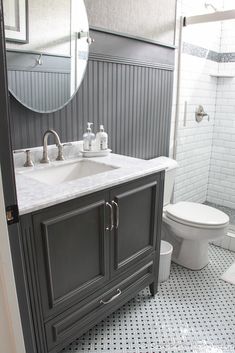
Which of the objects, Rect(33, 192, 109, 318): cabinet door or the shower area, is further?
the shower area

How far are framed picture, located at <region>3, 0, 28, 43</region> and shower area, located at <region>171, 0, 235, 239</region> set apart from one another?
4.60 feet

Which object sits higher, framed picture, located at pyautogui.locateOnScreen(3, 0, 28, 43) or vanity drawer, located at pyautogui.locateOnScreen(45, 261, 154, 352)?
framed picture, located at pyautogui.locateOnScreen(3, 0, 28, 43)

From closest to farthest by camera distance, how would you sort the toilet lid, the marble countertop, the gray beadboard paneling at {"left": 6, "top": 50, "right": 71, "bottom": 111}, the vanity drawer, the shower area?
the marble countertop → the vanity drawer → the gray beadboard paneling at {"left": 6, "top": 50, "right": 71, "bottom": 111} → the toilet lid → the shower area

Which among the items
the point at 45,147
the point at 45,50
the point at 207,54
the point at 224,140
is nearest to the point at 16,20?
the point at 45,50

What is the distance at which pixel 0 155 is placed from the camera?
851 mm

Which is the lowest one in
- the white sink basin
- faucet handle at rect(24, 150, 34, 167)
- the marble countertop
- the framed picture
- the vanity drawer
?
the vanity drawer

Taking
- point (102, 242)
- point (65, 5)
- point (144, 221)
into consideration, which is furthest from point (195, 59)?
point (102, 242)

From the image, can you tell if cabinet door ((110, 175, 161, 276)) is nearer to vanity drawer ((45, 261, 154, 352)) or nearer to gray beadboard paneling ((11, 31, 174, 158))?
vanity drawer ((45, 261, 154, 352))

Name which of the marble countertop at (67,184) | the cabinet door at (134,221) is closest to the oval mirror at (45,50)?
the marble countertop at (67,184)

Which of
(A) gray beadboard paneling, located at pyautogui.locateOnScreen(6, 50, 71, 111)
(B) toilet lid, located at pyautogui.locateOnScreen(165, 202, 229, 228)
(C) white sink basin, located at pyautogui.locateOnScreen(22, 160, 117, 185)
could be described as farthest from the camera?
(B) toilet lid, located at pyautogui.locateOnScreen(165, 202, 229, 228)

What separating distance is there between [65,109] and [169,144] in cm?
117

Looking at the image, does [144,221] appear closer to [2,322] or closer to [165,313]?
[165,313]

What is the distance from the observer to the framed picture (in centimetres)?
135

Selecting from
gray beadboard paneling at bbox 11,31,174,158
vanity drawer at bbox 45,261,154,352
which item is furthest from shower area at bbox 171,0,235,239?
vanity drawer at bbox 45,261,154,352
